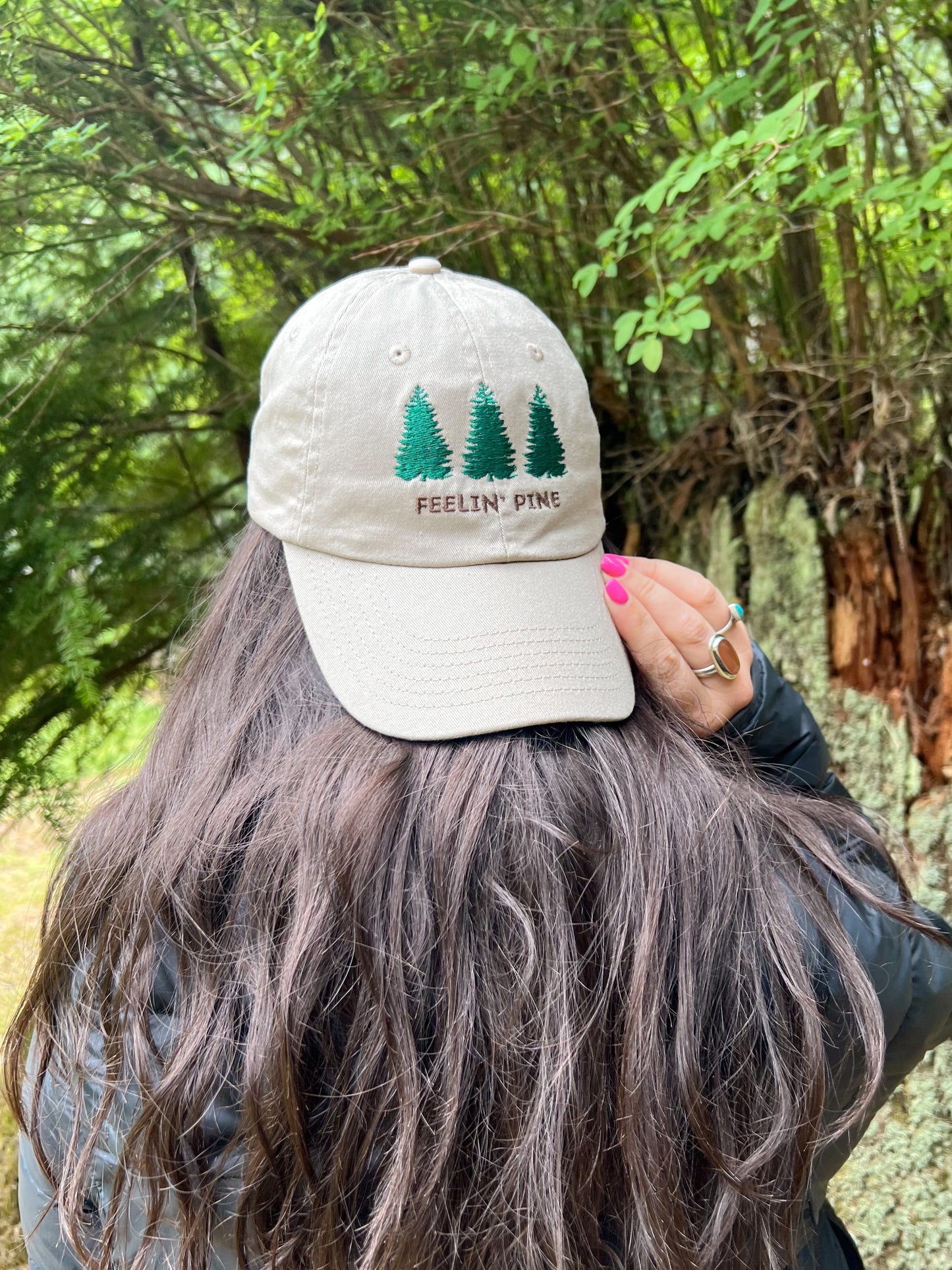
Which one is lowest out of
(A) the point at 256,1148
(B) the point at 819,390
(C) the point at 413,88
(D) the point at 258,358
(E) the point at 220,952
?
(A) the point at 256,1148

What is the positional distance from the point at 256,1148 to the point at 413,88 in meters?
1.88

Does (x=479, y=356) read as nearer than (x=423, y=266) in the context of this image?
Yes

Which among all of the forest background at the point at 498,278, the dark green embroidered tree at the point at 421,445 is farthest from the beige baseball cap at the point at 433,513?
the forest background at the point at 498,278

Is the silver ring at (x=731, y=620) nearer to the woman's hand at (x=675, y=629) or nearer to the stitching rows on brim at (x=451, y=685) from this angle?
the woman's hand at (x=675, y=629)

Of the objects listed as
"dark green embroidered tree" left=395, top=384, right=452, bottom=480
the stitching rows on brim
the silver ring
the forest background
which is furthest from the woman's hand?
the forest background

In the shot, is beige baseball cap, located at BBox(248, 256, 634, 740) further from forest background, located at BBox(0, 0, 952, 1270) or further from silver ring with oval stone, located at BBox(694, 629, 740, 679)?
forest background, located at BBox(0, 0, 952, 1270)

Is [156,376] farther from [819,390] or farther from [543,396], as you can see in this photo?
[819,390]

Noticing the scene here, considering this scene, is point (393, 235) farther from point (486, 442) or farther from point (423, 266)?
point (486, 442)

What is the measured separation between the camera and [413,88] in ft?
5.74

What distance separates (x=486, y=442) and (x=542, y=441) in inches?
2.8

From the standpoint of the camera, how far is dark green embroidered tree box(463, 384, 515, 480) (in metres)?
0.88

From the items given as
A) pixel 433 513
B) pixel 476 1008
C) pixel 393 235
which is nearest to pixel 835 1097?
pixel 476 1008

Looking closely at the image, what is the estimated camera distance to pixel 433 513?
0.88 m

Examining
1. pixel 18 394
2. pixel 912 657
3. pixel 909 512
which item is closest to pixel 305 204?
pixel 18 394
